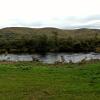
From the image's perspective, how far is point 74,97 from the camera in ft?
49.0

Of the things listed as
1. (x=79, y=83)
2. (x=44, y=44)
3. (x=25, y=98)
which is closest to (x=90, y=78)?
(x=79, y=83)

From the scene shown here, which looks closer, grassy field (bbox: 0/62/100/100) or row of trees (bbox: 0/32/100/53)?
grassy field (bbox: 0/62/100/100)

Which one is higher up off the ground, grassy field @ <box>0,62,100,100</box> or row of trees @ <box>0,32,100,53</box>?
row of trees @ <box>0,32,100,53</box>

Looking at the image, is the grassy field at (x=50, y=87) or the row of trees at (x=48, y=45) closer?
the grassy field at (x=50, y=87)

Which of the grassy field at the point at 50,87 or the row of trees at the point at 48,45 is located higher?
the row of trees at the point at 48,45

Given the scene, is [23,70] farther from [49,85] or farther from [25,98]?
[25,98]

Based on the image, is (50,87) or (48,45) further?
(48,45)

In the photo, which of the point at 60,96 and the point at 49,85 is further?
the point at 49,85

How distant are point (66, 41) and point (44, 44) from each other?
7623 millimetres

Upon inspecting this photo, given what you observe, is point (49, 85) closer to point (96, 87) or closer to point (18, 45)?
point (96, 87)

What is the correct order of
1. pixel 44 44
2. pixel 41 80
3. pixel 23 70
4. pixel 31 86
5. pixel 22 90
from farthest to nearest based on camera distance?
1. pixel 44 44
2. pixel 23 70
3. pixel 41 80
4. pixel 31 86
5. pixel 22 90

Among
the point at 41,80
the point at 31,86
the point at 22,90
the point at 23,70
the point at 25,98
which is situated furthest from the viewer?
the point at 23,70

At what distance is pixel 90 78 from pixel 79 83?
2.19 metres

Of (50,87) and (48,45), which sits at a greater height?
(48,45)
